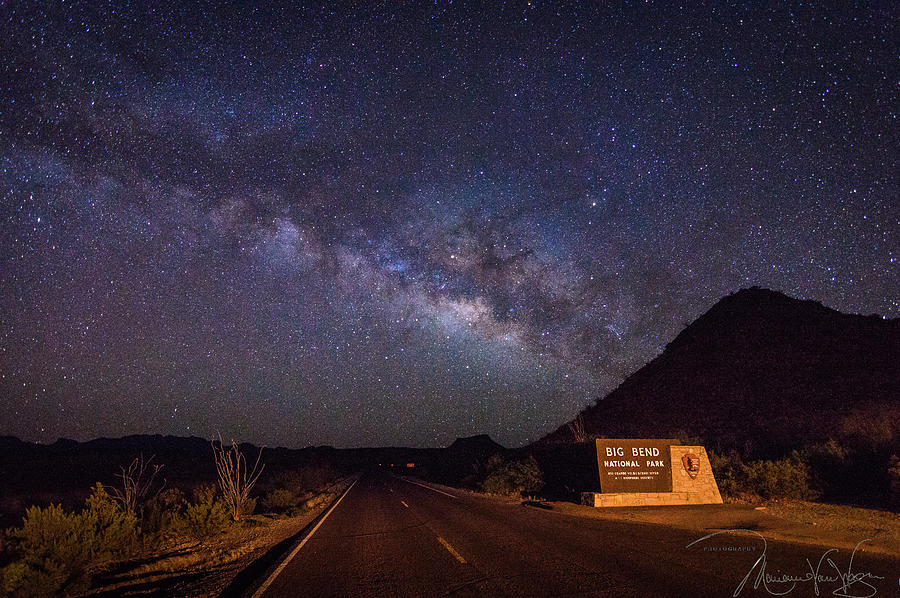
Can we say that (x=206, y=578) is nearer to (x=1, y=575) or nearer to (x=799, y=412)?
(x=1, y=575)

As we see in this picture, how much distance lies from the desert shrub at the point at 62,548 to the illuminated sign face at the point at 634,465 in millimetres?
12671

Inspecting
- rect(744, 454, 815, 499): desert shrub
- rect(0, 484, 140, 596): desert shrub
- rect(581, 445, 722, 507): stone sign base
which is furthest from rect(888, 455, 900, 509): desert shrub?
rect(0, 484, 140, 596): desert shrub

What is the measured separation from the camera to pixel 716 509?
13062 mm

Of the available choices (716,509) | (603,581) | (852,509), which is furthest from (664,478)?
(603,581)

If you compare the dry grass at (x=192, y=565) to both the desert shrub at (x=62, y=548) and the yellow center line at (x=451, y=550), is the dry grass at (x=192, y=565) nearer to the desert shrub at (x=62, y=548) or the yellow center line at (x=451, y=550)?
the desert shrub at (x=62, y=548)

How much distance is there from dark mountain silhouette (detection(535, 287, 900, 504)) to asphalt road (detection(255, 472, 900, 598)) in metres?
12.1

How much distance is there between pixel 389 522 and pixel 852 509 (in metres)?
12.2

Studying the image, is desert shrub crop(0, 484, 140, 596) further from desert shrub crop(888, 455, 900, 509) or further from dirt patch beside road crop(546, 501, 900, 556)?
desert shrub crop(888, 455, 900, 509)

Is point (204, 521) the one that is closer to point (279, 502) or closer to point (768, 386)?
point (279, 502)

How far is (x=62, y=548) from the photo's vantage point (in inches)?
314

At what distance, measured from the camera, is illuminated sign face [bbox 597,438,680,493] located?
47.7 feet
